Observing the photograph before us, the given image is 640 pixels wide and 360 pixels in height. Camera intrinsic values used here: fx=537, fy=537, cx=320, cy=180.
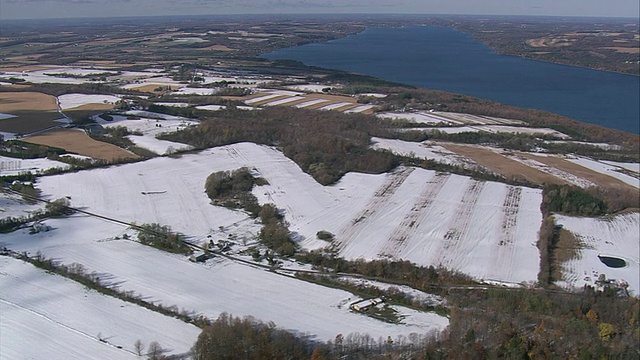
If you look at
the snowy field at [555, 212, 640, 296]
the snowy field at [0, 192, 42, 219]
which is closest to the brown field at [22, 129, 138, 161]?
the snowy field at [0, 192, 42, 219]

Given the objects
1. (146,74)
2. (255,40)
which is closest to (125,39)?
(255,40)

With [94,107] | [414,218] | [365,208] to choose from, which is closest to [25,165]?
[94,107]

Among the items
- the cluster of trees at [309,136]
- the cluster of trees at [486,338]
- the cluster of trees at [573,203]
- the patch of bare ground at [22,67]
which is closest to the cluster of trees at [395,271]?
the cluster of trees at [486,338]

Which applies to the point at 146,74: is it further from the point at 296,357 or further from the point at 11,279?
the point at 296,357

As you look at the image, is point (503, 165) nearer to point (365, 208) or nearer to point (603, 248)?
point (603, 248)

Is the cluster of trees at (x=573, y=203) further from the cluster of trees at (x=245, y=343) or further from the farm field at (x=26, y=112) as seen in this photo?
the farm field at (x=26, y=112)

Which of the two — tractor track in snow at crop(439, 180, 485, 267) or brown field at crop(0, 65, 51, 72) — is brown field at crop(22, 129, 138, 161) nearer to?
tractor track in snow at crop(439, 180, 485, 267)

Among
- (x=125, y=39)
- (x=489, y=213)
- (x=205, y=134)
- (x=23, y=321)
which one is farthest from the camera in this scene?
(x=125, y=39)
